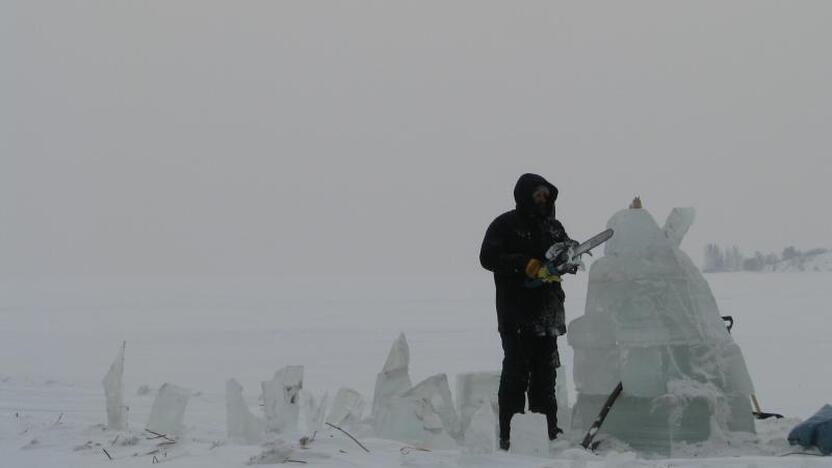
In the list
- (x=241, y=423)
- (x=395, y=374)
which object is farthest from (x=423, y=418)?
(x=241, y=423)

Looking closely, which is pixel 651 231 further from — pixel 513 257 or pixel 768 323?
pixel 768 323

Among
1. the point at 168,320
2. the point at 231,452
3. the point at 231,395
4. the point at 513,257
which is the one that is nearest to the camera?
the point at 231,452

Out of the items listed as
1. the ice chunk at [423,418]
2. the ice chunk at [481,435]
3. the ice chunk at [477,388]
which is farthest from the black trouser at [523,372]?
the ice chunk at [481,435]

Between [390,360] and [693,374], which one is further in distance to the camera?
[390,360]

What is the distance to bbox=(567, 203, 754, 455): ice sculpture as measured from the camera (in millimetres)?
4922

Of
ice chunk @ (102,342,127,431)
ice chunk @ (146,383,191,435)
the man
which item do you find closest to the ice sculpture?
the man

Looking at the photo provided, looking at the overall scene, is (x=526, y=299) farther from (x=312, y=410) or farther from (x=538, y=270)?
(x=312, y=410)

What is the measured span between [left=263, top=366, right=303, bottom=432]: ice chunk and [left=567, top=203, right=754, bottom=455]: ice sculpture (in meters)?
1.72

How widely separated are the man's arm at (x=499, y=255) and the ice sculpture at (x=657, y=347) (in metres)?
0.80

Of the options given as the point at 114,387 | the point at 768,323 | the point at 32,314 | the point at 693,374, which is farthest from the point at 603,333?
the point at 32,314

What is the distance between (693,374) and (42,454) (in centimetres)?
332

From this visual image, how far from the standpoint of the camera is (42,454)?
13.6 feet

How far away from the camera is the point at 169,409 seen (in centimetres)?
499

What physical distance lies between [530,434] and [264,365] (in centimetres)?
921
